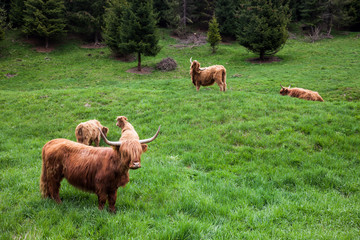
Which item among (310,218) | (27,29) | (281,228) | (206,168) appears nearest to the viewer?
(281,228)

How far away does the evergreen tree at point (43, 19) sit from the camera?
26844 millimetres

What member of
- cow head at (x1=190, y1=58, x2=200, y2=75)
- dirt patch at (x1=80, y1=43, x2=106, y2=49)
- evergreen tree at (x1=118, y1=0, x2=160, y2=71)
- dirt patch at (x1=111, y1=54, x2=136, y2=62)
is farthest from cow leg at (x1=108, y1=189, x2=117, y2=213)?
dirt patch at (x1=80, y1=43, x2=106, y2=49)

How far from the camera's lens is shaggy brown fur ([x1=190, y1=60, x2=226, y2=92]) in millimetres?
11461

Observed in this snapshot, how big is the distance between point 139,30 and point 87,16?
1483cm

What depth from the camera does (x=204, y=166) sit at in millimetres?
5652

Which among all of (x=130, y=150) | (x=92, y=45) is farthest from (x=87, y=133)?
(x=92, y=45)

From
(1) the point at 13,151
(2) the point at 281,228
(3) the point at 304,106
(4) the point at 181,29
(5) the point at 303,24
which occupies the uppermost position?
(5) the point at 303,24

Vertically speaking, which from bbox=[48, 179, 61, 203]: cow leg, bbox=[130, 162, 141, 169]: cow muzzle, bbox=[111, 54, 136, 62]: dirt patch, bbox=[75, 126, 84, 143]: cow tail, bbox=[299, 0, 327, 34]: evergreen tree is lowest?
bbox=[75, 126, 84, 143]: cow tail

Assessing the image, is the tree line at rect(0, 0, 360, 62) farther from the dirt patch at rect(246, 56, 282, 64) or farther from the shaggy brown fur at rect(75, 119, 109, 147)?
the shaggy brown fur at rect(75, 119, 109, 147)

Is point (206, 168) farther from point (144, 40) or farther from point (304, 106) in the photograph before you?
point (144, 40)

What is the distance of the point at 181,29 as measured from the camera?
36719 mm

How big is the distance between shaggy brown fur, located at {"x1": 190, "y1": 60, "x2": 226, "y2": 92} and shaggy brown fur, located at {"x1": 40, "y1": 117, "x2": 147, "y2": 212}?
882 centimetres

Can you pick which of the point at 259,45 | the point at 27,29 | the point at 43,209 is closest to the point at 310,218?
the point at 43,209

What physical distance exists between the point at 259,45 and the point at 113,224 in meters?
24.5
